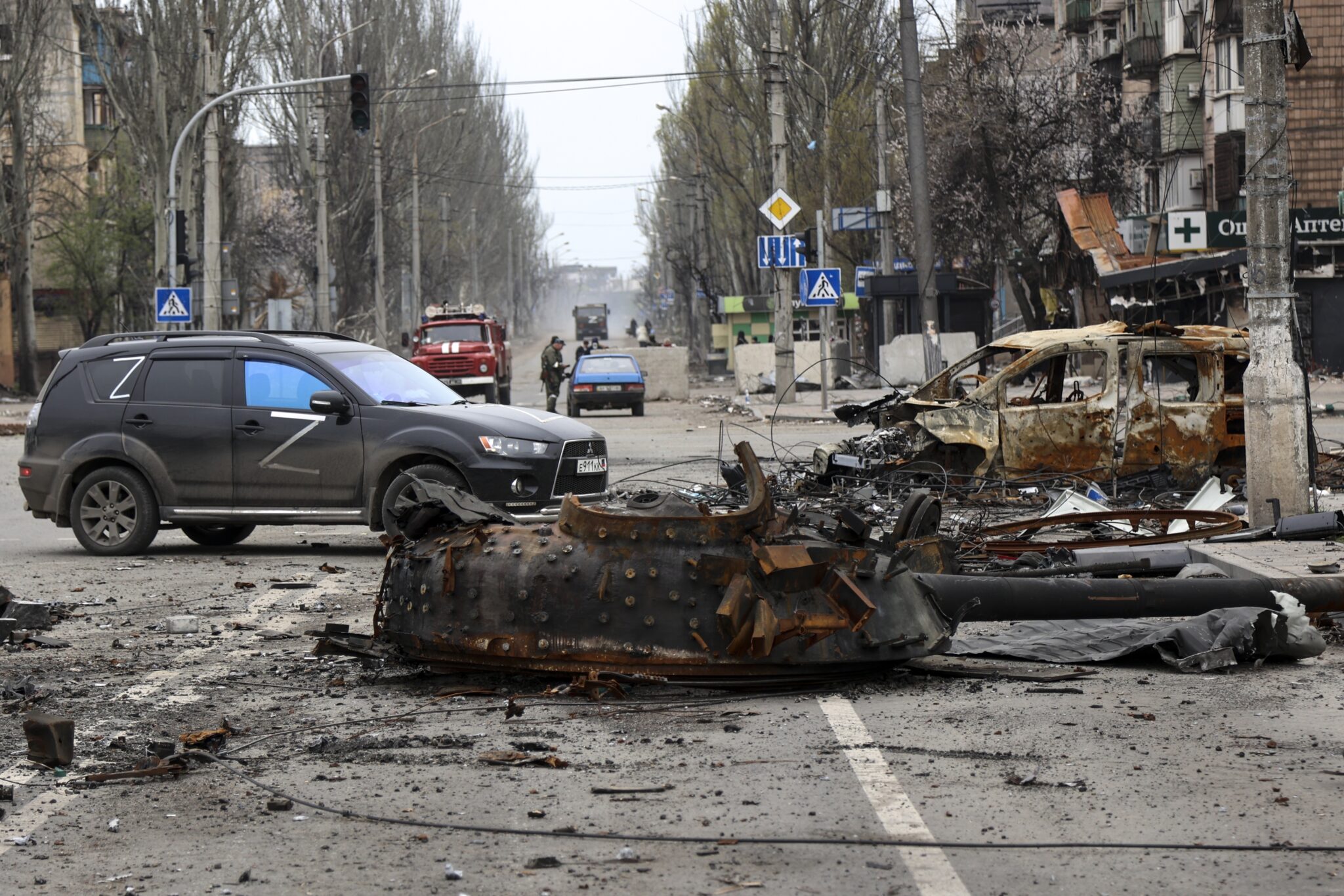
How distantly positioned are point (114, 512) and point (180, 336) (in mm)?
1529

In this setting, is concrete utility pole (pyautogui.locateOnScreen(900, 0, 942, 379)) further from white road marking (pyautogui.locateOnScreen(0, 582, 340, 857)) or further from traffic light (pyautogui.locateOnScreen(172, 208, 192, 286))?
white road marking (pyautogui.locateOnScreen(0, 582, 340, 857))

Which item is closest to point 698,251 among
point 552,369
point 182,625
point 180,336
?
point 552,369

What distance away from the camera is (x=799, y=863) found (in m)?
4.56

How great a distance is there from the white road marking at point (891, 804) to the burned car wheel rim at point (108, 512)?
25.2ft

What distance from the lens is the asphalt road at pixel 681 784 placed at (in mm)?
4500

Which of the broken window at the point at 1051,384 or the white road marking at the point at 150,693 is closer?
the white road marking at the point at 150,693

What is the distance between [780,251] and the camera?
103 ft

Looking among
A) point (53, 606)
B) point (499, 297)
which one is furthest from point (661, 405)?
point (499, 297)

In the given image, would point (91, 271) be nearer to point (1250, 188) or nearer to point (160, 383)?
point (160, 383)

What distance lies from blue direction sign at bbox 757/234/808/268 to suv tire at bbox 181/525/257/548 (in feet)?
61.4

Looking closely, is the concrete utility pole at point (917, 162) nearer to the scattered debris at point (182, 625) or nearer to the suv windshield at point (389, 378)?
the suv windshield at point (389, 378)

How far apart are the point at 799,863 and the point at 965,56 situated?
145ft

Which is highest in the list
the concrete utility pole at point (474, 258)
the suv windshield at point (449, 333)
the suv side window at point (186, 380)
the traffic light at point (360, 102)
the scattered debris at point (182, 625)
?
the concrete utility pole at point (474, 258)

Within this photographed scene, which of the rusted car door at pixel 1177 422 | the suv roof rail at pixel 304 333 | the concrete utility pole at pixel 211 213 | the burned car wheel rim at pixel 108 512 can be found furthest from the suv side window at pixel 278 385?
the concrete utility pole at pixel 211 213
